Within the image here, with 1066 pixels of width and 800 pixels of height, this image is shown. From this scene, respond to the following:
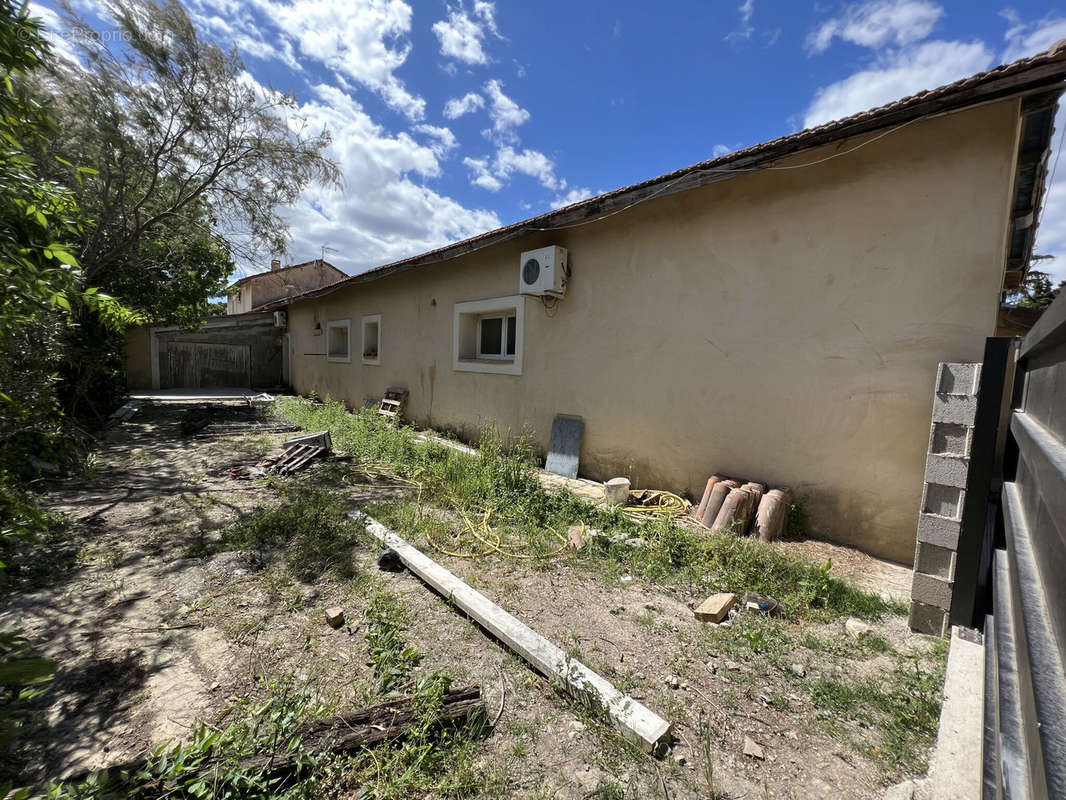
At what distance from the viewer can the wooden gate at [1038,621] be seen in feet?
1.25

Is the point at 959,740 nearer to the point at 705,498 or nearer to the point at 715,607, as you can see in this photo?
the point at 715,607

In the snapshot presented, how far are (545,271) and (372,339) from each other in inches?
255

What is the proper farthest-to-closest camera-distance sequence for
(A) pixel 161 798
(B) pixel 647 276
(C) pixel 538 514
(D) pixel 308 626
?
(B) pixel 647 276, (C) pixel 538 514, (D) pixel 308 626, (A) pixel 161 798

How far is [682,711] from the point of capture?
1.88 metres

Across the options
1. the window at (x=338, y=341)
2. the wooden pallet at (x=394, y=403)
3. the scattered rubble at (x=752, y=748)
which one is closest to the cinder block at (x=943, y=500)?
the scattered rubble at (x=752, y=748)

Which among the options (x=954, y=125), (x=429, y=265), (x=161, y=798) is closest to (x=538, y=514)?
(x=161, y=798)

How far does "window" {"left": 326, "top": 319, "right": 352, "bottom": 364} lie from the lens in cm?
1108

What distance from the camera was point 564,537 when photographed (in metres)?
3.62

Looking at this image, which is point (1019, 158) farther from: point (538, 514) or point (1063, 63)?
point (538, 514)

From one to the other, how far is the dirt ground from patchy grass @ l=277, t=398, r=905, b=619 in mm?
181

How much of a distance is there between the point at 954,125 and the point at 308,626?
5.48 m

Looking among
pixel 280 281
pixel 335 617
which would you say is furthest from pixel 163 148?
pixel 280 281

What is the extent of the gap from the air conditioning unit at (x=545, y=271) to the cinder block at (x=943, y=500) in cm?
413

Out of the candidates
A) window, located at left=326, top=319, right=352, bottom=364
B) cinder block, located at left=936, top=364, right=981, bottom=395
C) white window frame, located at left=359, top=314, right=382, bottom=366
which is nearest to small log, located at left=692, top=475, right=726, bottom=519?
cinder block, located at left=936, top=364, right=981, bottom=395
